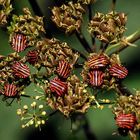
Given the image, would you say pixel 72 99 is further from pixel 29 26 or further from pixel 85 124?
pixel 85 124

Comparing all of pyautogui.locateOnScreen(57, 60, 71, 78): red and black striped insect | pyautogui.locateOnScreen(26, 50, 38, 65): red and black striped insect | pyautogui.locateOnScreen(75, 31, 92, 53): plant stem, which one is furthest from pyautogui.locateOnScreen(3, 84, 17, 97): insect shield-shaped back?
pyautogui.locateOnScreen(75, 31, 92, 53): plant stem

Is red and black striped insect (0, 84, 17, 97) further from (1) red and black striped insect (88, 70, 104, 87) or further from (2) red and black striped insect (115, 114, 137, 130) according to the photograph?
(2) red and black striped insect (115, 114, 137, 130)

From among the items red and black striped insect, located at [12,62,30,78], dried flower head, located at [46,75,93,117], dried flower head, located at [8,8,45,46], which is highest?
dried flower head, located at [8,8,45,46]

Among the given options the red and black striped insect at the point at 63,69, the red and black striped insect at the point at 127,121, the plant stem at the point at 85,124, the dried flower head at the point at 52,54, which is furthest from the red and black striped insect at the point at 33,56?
the red and black striped insect at the point at 127,121

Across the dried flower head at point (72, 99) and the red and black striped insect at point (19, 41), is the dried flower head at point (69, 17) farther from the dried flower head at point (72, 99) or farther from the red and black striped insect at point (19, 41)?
the dried flower head at point (72, 99)

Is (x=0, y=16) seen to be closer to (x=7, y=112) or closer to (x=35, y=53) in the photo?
(x=35, y=53)
